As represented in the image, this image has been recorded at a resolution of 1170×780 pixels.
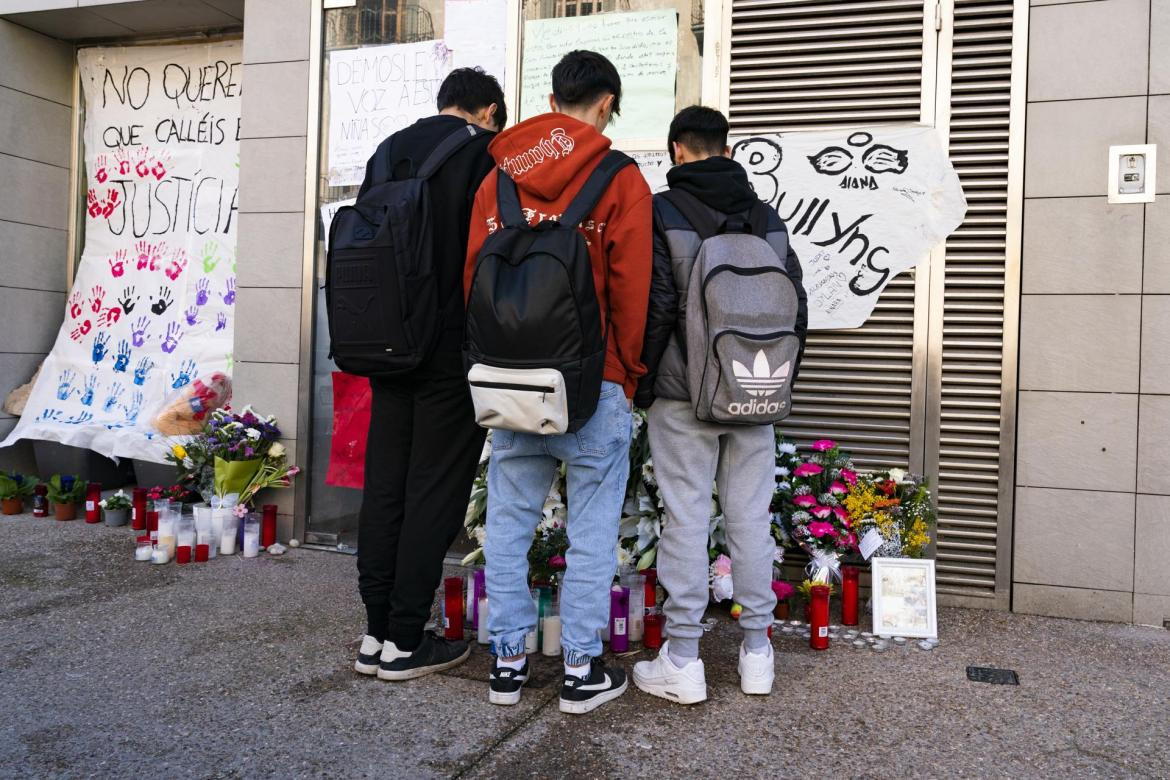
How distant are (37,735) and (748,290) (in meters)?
2.57

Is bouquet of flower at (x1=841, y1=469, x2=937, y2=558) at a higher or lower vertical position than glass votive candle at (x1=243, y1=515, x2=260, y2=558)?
higher

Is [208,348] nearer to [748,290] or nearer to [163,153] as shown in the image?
[163,153]

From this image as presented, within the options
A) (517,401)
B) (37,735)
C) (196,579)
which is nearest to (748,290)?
(517,401)

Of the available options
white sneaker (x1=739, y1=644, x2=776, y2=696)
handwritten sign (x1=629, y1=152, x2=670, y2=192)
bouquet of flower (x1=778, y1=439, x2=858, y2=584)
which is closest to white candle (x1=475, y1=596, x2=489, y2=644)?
white sneaker (x1=739, y1=644, x2=776, y2=696)

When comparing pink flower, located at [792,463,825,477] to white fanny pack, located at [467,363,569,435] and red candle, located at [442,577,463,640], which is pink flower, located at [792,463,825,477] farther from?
white fanny pack, located at [467,363,569,435]

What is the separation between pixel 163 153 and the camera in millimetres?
6652

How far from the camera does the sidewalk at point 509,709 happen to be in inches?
101

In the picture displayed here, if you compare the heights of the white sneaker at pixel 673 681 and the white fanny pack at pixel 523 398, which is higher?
the white fanny pack at pixel 523 398

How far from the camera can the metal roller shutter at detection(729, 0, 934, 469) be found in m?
4.42

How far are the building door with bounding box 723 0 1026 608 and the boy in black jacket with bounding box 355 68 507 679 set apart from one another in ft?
6.81

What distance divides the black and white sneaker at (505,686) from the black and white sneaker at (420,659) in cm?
33

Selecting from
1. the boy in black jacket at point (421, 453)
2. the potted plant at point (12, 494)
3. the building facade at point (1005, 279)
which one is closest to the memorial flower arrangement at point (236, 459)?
the potted plant at point (12, 494)

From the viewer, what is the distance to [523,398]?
2.64 m

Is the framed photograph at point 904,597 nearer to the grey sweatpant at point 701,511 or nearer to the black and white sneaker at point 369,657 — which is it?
the grey sweatpant at point 701,511
